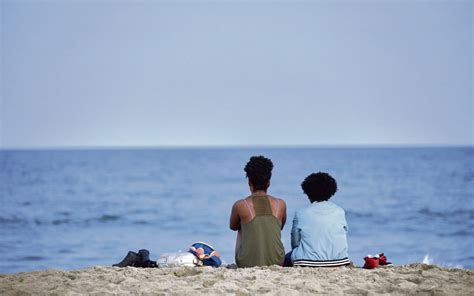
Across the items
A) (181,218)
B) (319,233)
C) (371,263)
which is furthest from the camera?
(181,218)

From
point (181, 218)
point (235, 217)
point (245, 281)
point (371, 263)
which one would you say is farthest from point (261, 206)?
point (181, 218)

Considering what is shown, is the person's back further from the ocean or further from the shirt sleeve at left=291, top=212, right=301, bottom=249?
the ocean

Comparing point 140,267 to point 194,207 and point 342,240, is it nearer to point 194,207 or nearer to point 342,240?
point 342,240

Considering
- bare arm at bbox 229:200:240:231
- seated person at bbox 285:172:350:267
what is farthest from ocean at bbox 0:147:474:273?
seated person at bbox 285:172:350:267

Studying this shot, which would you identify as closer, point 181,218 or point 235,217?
point 235,217

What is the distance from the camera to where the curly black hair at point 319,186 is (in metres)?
7.45

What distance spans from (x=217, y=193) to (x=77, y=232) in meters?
15.0

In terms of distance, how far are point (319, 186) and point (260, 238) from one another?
828 mm

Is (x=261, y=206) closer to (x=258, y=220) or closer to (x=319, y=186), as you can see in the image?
(x=258, y=220)

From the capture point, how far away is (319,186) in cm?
747

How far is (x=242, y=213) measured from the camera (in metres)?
7.39

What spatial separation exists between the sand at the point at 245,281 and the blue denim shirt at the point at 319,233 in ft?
0.66

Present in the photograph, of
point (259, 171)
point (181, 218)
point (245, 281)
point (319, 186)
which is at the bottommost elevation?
point (181, 218)

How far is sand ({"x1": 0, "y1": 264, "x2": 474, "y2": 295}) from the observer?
6.29 meters
